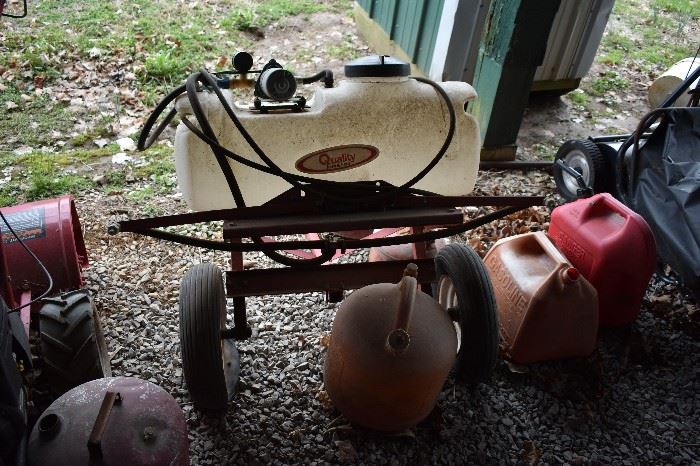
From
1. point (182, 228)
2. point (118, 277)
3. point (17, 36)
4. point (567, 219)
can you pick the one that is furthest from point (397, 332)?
point (17, 36)

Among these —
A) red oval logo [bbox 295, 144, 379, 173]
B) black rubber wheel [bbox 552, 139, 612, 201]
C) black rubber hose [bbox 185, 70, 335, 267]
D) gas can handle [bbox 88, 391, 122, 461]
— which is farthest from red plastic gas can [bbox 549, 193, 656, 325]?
gas can handle [bbox 88, 391, 122, 461]

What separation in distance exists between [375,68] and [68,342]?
1725 mm

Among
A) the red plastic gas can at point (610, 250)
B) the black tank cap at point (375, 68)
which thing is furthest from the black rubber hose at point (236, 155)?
the red plastic gas can at point (610, 250)

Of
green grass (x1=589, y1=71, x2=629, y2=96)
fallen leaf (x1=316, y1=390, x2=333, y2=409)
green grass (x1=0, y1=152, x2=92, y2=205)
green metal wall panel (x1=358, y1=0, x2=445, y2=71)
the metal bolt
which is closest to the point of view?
the metal bolt

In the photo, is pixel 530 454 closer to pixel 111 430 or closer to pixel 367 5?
pixel 111 430

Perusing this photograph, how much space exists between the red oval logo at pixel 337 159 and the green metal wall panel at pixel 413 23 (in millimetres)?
3371

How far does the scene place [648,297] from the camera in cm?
331

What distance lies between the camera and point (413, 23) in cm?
565

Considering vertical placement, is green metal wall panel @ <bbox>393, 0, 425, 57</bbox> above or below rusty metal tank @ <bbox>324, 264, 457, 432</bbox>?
above

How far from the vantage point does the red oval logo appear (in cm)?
228

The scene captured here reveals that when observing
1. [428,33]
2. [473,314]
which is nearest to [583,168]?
[473,314]

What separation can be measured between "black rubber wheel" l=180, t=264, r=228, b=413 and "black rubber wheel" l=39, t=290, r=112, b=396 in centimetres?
42

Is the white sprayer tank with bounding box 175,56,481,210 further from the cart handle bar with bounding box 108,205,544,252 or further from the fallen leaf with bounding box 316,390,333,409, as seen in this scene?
the fallen leaf with bounding box 316,390,333,409

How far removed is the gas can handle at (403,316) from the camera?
192 centimetres
